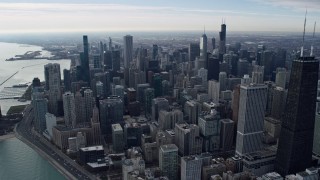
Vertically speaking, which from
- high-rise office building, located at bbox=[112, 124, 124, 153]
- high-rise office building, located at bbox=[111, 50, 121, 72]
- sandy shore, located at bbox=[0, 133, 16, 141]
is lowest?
sandy shore, located at bbox=[0, 133, 16, 141]

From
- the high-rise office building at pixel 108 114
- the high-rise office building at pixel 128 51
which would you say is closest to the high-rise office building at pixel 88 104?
the high-rise office building at pixel 108 114

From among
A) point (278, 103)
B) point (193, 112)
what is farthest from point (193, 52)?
point (193, 112)

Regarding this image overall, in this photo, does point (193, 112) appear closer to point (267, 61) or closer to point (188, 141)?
point (188, 141)

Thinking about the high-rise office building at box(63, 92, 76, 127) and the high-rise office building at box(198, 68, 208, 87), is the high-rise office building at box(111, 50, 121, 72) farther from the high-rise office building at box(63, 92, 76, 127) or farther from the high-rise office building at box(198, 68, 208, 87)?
the high-rise office building at box(63, 92, 76, 127)

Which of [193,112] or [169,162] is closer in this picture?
[169,162]

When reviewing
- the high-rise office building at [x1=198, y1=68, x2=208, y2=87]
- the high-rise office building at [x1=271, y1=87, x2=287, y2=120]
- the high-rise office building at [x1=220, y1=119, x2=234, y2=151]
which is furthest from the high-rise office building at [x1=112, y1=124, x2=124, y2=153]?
the high-rise office building at [x1=198, y1=68, x2=208, y2=87]

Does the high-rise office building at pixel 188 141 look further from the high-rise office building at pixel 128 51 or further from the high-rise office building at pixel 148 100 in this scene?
the high-rise office building at pixel 128 51

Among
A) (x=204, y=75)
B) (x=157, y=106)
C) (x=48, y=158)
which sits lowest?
(x=48, y=158)
